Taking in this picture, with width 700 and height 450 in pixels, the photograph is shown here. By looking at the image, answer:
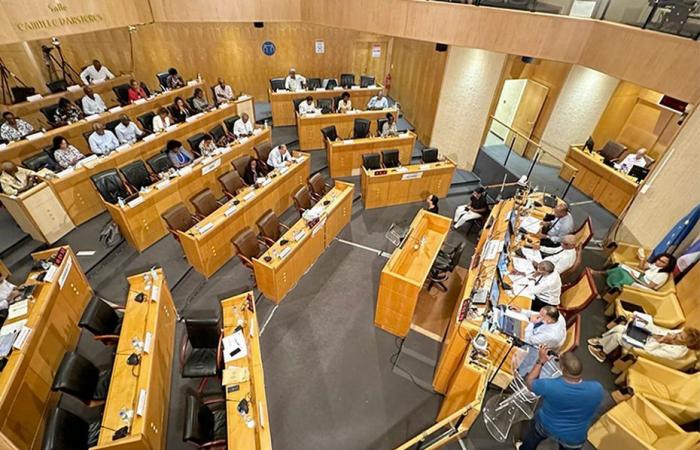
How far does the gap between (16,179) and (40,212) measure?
2.42 ft

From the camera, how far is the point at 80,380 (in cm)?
396

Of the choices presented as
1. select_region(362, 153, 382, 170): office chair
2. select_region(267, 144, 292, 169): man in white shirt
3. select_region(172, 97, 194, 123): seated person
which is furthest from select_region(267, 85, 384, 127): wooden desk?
select_region(362, 153, 382, 170): office chair

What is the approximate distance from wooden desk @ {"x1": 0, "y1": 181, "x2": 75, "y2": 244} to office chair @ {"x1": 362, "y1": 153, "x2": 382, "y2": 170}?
6.25 meters

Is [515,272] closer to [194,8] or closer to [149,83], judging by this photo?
[194,8]

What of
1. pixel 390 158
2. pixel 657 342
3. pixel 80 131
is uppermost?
pixel 80 131

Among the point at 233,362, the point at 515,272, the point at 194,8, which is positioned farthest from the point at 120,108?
the point at 515,272

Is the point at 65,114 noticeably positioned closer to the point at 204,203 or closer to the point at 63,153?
the point at 63,153

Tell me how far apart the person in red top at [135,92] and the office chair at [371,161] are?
6.41 metres

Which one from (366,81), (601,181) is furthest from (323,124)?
(601,181)

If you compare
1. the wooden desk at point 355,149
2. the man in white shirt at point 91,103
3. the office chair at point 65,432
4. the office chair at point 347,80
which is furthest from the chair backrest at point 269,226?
the office chair at point 347,80

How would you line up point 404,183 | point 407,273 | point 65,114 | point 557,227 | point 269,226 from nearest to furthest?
point 407,273 < point 269,226 < point 557,227 < point 65,114 < point 404,183

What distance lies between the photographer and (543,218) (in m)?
6.79

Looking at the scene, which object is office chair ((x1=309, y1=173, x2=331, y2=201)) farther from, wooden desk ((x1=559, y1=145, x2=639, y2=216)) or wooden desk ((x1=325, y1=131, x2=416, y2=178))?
wooden desk ((x1=559, y1=145, x2=639, y2=216))

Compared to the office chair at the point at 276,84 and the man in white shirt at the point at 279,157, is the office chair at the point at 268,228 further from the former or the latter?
the office chair at the point at 276,84
